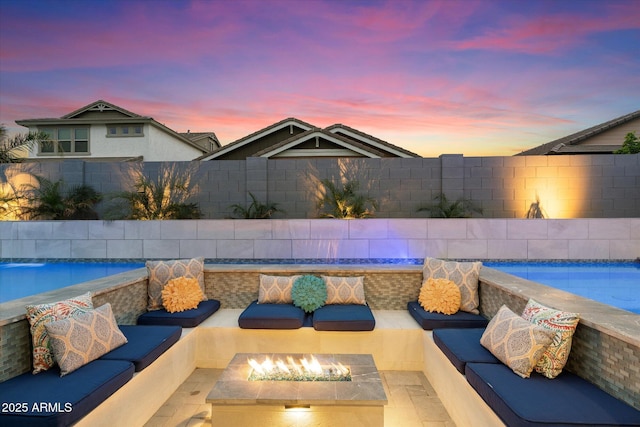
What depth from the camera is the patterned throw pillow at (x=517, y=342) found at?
7.51 feet

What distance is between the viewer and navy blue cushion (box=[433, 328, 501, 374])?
258 cm

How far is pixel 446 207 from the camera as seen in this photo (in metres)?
10.3

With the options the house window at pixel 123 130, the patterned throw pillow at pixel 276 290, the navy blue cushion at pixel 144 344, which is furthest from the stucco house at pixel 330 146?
the navy blue cushion at pixel 144 344

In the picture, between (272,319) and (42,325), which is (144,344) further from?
(272,319)

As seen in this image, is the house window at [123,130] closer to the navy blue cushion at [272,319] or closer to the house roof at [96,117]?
the house roof at [96,117]

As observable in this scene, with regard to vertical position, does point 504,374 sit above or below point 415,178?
below

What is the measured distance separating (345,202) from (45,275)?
23.2 ft

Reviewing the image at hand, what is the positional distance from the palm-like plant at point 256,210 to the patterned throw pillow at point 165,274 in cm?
620

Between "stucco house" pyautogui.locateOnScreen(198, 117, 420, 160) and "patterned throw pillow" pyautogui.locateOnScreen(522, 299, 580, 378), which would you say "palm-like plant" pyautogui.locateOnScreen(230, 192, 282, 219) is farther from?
"patterned throw pillow" pyautogui.locateOnScreen(522, 299, 580, 378)

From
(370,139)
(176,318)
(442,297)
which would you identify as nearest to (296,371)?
(176,318)

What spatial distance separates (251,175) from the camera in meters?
11.0

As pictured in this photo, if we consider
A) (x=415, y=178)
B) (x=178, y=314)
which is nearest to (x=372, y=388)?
(x=178, y=314)

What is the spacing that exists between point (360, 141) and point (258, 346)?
1085 cm

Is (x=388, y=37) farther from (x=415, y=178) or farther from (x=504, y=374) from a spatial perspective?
(x=504, y=374)
